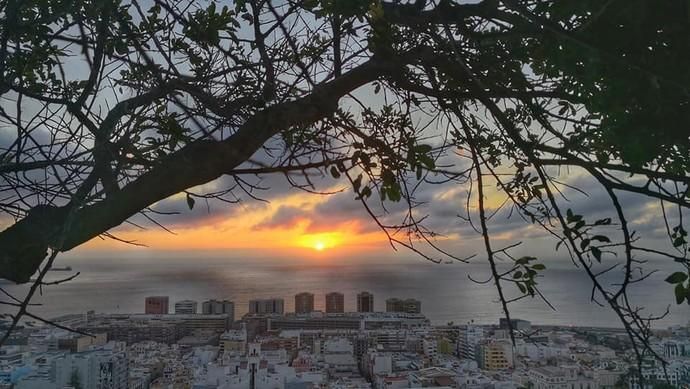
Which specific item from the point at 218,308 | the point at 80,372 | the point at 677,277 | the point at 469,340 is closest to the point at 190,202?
the point at 677,277

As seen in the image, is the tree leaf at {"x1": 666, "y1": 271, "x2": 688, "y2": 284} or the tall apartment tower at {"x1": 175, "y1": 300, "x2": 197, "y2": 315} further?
the tall apartment tower at {"x1": 175, "y1": 300, "x2": 197, "y2": 315}

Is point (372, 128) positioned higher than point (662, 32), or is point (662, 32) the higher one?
point (372, 128)

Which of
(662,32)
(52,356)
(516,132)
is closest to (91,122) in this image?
(516,132)

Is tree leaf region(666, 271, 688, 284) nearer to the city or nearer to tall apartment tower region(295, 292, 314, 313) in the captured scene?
the city

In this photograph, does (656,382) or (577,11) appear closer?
(577,11)

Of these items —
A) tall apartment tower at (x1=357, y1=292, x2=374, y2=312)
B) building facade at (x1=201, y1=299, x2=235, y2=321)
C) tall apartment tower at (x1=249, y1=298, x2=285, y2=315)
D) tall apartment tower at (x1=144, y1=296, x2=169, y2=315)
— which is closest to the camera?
tall apartment tower at (x1=144, y1=296, x2=169, y2=315)

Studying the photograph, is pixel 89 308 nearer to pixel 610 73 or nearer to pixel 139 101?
pixel 139 101

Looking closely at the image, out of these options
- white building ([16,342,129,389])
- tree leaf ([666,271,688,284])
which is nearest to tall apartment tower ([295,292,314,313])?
white building ([16,342,129,389])
